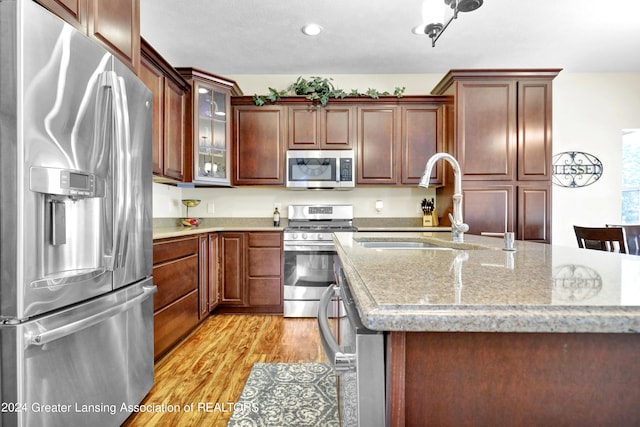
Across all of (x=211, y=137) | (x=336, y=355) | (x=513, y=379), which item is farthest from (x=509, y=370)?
(x=211, y=137)

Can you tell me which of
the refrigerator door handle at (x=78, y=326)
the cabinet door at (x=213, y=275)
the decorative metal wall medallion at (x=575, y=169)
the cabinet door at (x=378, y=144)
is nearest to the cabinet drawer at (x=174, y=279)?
the cabinet door at (x=213, y=275)

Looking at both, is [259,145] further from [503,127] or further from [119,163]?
[503,127]

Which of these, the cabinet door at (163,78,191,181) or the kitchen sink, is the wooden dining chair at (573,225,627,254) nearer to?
the kitchen sink

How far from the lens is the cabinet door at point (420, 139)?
3.43 metres

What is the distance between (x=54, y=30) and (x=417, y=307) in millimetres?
1441

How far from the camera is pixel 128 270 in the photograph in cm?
150

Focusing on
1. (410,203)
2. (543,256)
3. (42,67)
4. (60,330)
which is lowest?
(60,330)

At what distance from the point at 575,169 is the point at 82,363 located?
188 inches

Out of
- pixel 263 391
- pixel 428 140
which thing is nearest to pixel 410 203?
pixel 428 140

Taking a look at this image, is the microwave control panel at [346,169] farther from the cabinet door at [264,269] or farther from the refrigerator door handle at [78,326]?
the refrigerator door handle at [78,326]

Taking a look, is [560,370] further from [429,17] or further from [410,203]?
[410,203]

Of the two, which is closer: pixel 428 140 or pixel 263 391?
pixel 263 391

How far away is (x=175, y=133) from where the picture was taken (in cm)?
289

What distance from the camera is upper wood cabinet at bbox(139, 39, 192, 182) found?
246cm
